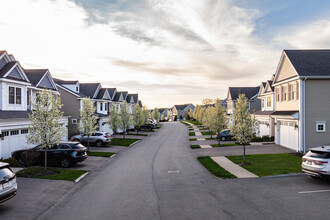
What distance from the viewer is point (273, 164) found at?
16.3 m

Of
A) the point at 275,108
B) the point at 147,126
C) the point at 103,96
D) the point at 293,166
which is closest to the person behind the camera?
the point at 293,166

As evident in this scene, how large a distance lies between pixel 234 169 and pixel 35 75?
72.7 ft

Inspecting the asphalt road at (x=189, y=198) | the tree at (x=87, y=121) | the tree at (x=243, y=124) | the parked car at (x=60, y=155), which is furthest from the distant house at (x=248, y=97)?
the parked car at (x=60, y=155)

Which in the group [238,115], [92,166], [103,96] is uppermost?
[103,96]

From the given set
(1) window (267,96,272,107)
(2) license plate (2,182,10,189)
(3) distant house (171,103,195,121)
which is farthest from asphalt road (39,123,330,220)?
(3) distant house (171,103,195,121)

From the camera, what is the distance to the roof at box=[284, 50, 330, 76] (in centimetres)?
2092

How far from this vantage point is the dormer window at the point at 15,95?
20.1 m

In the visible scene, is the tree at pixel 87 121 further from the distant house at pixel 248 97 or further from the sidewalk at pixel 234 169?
the distant house at pixel 248 97

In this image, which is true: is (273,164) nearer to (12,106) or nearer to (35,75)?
(12,106)

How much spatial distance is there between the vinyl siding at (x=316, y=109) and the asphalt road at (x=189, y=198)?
370 inches

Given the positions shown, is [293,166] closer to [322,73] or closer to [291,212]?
[291,212]

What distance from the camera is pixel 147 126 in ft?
184

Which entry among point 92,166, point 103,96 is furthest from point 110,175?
point 103,96

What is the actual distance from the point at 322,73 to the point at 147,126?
131ft
